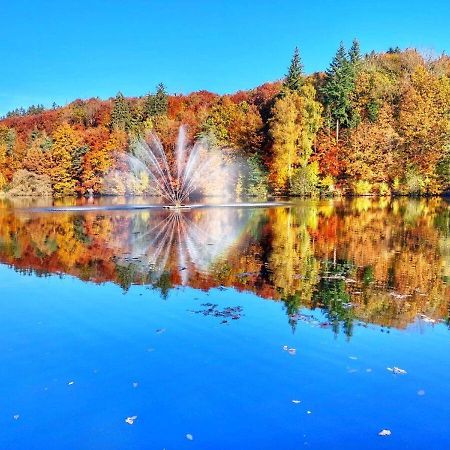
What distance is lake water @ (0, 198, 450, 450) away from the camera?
21.7 feet

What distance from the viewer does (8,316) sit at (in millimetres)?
11883

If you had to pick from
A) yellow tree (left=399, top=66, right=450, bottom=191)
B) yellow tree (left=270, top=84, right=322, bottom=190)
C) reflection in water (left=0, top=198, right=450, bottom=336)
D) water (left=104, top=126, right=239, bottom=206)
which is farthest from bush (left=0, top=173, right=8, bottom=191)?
yellow tree (left=399, top=66, right=450, bottom=191)

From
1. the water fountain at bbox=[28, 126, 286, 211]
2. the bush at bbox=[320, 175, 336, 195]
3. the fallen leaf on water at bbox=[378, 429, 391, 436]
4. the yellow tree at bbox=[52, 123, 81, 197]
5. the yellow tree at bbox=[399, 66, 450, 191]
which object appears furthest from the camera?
the yellow tree at bbox=[52, 123, 81, 197]

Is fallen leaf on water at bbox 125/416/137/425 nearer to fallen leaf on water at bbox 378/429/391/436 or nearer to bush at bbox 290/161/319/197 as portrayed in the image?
fallen leaf on water at bbox 378/429/391/436

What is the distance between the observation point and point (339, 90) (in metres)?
66.8

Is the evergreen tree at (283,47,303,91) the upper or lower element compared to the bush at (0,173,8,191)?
upper

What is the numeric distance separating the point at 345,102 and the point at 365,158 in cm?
932

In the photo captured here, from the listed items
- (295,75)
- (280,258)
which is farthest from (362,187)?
(280,258)

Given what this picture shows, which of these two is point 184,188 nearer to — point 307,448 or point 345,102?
point 345,102

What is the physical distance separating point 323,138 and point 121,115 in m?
40.6

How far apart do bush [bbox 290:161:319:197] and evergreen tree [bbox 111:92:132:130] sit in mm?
38005

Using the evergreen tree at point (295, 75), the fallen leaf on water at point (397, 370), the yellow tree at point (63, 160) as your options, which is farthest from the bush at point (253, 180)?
the fallen leaf on water at point (397, 370)

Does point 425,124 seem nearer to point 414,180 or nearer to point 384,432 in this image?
point 414,180

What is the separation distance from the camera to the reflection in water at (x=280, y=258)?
12672 millimetres
